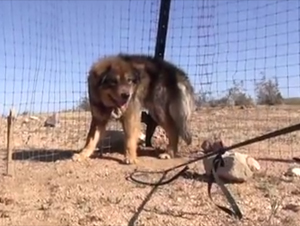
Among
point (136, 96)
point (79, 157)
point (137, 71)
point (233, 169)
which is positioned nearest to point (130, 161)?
point (79, 157)

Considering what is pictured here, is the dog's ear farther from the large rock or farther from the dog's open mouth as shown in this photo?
the large rock

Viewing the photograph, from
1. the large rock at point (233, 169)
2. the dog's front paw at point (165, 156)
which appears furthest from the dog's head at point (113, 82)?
the large rock at point (233, 169)

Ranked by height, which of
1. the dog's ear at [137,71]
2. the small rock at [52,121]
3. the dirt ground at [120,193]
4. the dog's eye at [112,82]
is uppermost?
the dog's ear at [137,71]

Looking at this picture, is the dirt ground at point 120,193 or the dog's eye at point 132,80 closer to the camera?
the dirt ground at point 120,193

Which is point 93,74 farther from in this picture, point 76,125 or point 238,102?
point 238,102

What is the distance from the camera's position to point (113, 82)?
299 inches

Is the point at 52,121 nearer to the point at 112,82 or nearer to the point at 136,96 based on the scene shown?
the point at 136,96

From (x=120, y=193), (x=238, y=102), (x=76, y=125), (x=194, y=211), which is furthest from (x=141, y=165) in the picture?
(x=238, y=102)

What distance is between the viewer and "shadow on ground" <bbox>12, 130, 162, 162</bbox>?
777cm

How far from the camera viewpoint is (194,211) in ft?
16.6

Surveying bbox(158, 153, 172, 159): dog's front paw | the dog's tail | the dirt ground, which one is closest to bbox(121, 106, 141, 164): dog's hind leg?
the dirt ground

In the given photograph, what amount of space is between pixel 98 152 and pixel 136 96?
1.00 m

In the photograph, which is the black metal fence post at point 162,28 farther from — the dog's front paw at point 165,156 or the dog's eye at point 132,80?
the dog's front paw at point 165,156

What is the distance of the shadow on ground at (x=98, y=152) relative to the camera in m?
7.77
